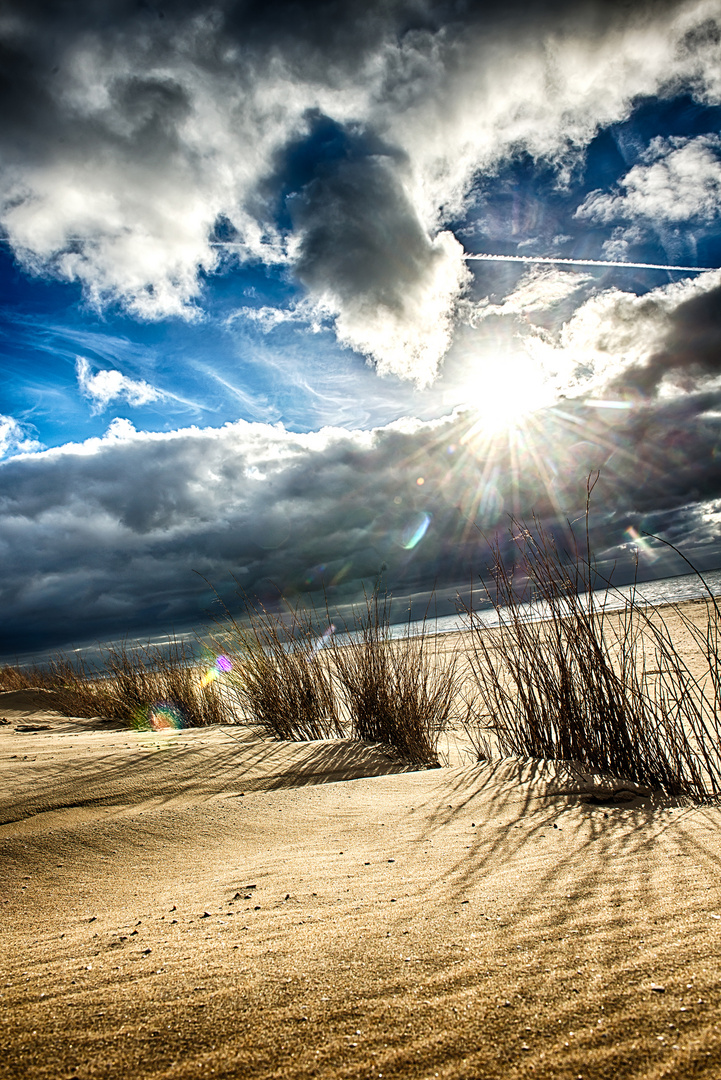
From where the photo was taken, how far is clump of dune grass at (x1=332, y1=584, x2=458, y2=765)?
3.93 metres

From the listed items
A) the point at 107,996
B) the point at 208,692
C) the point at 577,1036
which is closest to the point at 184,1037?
the point at 107,996

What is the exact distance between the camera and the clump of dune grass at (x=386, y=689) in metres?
3.93

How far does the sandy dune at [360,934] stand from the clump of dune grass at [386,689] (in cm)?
125

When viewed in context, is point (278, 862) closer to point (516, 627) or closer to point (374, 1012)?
point (374, 1012)

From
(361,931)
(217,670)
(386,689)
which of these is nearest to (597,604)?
(386,689)

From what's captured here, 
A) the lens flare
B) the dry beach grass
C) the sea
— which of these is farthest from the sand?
the lens flare

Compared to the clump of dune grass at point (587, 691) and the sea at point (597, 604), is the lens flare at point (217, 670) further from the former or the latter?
the clump of dune grass at point (587, 691)

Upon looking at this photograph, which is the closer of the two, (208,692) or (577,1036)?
(577,1036)

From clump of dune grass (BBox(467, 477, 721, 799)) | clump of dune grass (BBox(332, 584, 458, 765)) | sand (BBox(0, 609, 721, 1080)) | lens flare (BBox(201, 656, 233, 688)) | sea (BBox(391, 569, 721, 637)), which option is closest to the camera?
sand (BBox(0, 609, 721, 1080))

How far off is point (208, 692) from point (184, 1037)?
579 centimetres

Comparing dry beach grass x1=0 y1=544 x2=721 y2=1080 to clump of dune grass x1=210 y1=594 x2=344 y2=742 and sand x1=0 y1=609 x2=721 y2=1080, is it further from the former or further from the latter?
clump of dune grass x1=210 y1=594 x2=344 y2=742

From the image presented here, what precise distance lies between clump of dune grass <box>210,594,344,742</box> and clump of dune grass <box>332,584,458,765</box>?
311 mm

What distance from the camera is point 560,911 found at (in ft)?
4.18

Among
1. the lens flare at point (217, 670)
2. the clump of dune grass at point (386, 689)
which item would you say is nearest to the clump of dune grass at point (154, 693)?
the lens flare at point (217, 670)
